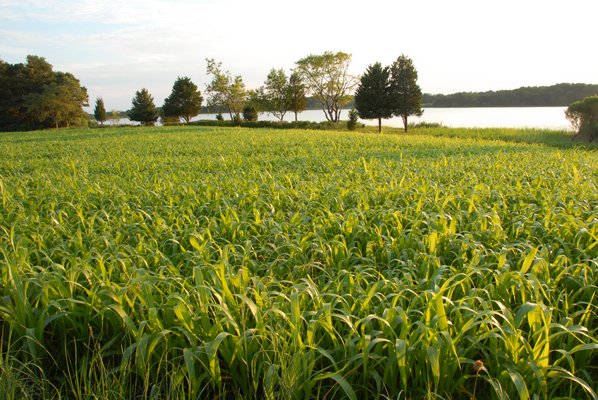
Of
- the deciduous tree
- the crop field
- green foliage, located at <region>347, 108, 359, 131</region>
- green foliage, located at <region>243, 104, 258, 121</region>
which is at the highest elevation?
the deciduous tree

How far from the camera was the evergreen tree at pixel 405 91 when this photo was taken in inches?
1639

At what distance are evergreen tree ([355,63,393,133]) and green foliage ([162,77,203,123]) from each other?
84.6 feet

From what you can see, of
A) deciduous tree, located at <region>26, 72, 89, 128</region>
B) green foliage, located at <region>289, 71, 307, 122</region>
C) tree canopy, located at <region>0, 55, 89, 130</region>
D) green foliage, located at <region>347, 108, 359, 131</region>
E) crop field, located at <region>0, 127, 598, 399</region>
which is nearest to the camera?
crop field, located at <region>0, 127, 598, 399</region>

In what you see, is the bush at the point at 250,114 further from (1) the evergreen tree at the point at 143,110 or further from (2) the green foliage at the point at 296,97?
(1) the evergreen tree at the point at 143,110

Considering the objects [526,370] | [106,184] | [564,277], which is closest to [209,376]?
[526,370]

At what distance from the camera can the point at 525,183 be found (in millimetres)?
6020

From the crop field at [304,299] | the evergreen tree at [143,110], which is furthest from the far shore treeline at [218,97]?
the crop field at [304,299]

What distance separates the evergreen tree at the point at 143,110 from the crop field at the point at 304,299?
2164 inches

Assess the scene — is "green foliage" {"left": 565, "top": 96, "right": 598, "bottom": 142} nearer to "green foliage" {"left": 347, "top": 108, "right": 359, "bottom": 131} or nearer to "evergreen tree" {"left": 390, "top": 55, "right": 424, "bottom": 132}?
"evergreen tree" {"left": 390, "top": 55, "right": 424, "bottom": 132}

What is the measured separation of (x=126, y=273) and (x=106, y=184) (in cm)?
451

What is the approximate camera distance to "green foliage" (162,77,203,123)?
183ft

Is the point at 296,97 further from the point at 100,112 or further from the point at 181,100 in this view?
the point at 100,112

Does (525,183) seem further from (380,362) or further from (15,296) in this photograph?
(15,296)

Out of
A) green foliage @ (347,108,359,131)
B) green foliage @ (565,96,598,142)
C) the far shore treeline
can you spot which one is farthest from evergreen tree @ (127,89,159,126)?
green foliage @ (565,96,598,142)
